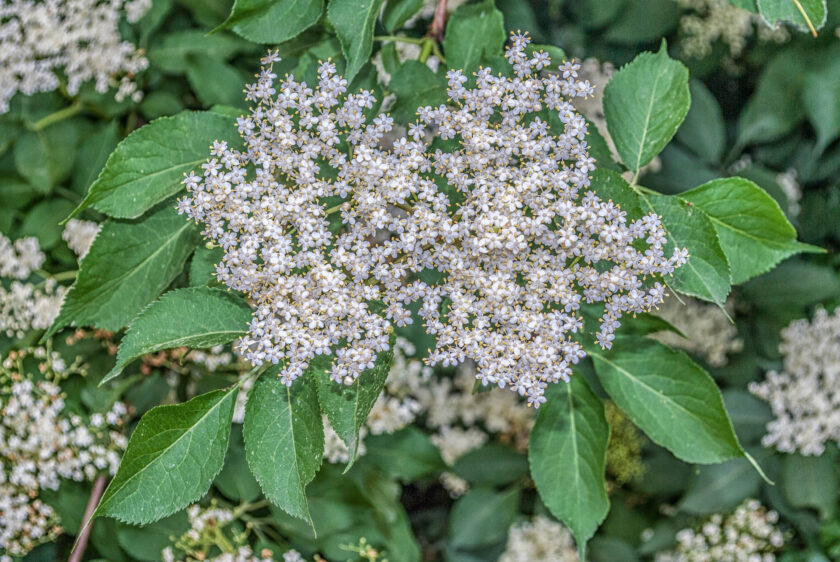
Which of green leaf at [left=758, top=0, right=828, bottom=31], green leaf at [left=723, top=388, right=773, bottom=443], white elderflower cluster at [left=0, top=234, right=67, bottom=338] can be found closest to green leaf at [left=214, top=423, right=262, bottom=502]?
white elderflower cluster at [left=0, top=234, right=67, bottom=338]

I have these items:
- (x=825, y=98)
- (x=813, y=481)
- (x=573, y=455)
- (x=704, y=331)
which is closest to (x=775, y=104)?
(x=825, y=98)

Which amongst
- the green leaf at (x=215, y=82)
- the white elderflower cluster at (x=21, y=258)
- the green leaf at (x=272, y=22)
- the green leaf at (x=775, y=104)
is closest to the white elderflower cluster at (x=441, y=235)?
the green leaf at (x=272, y=22)

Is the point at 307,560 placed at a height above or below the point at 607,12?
below

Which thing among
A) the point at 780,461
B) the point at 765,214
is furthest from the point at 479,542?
the point at 765,214

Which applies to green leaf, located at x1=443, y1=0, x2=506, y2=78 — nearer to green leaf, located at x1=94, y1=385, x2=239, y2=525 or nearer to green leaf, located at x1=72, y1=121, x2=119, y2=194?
green leaf, located at x1=94, y1=385, x2=239, y2=525

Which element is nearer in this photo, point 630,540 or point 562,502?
point 562,502

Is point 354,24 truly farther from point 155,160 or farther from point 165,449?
point 165,449

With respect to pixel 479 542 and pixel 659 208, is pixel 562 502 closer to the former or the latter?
pixel 659 208
